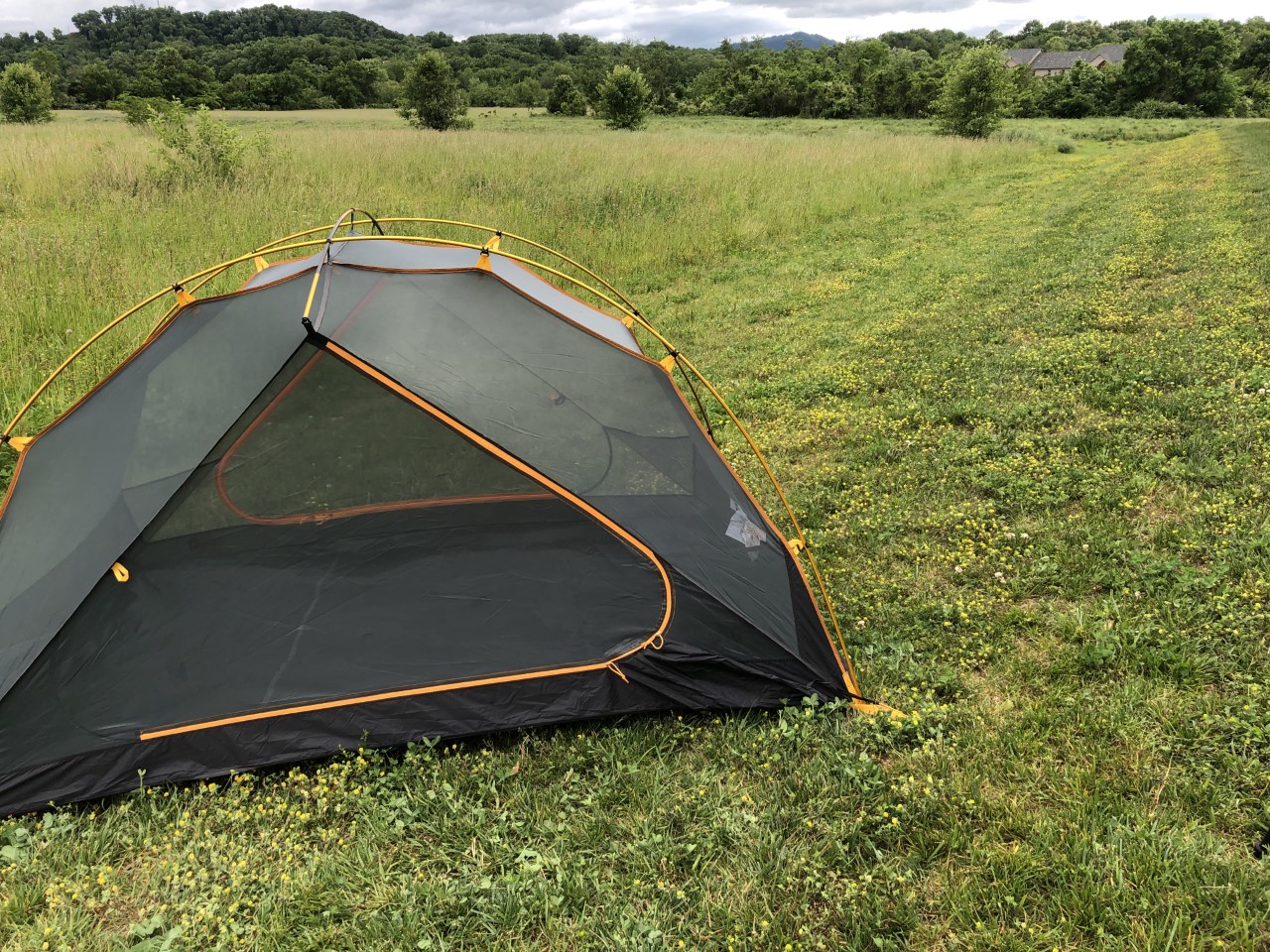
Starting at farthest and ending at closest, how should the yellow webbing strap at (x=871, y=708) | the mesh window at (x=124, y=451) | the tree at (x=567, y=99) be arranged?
the tree at (x=567, y=99), the yellow webbing strap at (x=871, y=708), the mesh window at (x=124, y=451)

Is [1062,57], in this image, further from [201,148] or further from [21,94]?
[201,148]

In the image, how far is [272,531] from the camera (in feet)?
9.46

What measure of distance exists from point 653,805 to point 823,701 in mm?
788

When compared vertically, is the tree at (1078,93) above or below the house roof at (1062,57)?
below

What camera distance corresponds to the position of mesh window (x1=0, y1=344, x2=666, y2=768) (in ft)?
8.29

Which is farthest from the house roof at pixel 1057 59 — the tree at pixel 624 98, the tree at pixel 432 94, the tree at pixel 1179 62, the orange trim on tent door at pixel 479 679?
the orange trim on tent door at pixel 479 679

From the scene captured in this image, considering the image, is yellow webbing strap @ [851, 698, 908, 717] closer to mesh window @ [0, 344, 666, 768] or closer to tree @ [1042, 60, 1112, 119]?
mesh window @ [0, 344, 666, 768]

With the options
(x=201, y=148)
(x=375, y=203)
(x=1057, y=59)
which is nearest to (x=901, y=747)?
(x=375, y=203)

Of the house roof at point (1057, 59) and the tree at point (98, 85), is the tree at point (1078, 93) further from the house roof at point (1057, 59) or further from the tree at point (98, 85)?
the tree at point (98, 85)

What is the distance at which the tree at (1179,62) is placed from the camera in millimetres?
47844

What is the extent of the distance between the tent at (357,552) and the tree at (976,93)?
27.5 meters

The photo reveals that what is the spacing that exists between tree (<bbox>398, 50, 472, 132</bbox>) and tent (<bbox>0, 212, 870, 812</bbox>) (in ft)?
69.5

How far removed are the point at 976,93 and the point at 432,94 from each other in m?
18.1

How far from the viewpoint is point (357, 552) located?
3.07 metres
